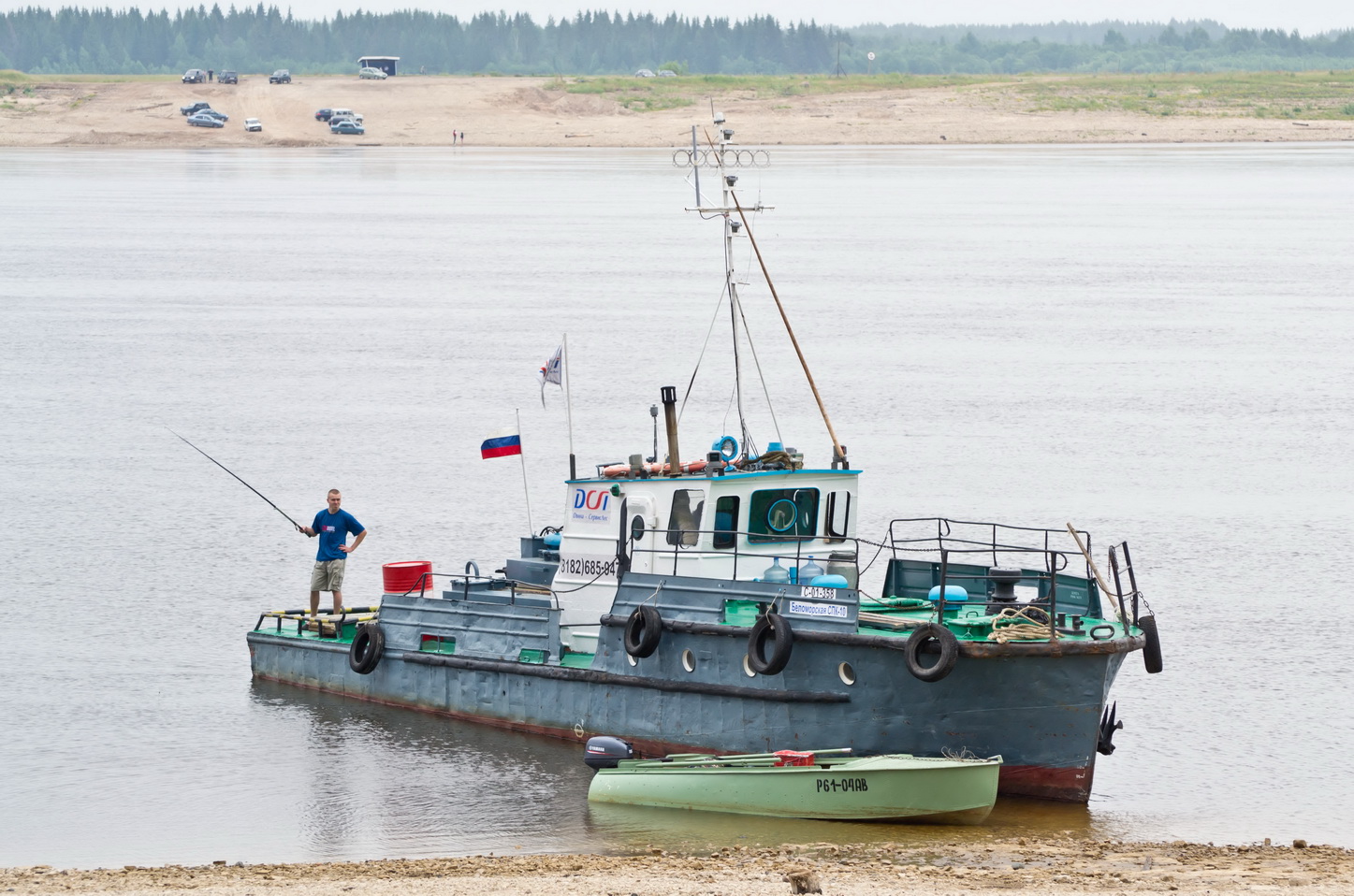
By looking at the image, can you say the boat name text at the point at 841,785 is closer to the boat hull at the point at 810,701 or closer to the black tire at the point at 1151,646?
the boat hull at the point at 810,701

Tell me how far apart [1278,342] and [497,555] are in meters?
23.3

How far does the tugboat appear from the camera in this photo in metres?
13.8

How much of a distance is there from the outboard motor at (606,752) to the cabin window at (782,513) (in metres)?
2.06

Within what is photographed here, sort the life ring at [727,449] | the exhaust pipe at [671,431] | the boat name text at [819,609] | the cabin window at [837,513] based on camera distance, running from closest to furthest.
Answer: the boat name text at [819,609]
the exhaust pipe at [671,431]
the cabin window at [837,513]
the life ring at [727,449]

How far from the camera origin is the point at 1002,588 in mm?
14406

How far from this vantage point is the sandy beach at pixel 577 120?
105 metres

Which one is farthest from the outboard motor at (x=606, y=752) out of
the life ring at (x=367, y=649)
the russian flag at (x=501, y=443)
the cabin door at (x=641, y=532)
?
the russian flag at (x=501, y=443)

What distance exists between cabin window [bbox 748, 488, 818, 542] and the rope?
91.4 inches

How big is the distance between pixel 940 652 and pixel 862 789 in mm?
1156

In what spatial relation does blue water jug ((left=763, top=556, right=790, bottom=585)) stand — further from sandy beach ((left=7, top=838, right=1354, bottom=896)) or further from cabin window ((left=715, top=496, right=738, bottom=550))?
sandy beach ((left=7, top=838, right=1354, bottom=896))

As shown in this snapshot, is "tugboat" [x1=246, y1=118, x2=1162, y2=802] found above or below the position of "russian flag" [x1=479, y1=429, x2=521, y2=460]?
below

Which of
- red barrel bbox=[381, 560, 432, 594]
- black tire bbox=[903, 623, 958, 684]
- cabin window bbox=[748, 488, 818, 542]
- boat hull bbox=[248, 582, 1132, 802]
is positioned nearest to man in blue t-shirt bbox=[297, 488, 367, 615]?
red barrel bbox=[381, 560, 432, 594]

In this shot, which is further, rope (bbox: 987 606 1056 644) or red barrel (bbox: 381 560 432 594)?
red barrel (bbox: 381 560 432 594)

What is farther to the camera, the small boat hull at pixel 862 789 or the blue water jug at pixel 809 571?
the blue water jug at pixel 809 571
